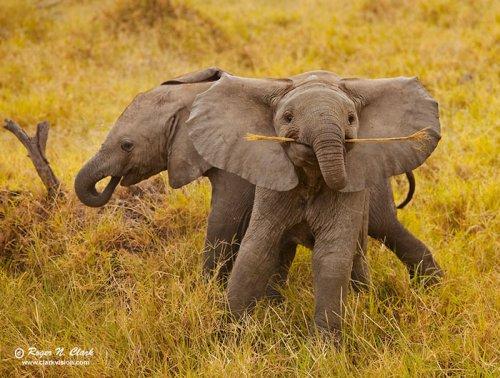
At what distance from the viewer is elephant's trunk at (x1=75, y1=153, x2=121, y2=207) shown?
4082 mm

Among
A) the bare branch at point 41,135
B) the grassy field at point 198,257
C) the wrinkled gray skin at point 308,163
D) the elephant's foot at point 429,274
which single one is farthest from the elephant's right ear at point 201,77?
the elephant's foot at point 429,274

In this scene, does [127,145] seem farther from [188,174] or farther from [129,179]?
[188,174]

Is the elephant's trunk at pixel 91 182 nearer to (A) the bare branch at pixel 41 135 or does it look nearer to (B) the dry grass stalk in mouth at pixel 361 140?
(A) the bare branch at pixel 41 135

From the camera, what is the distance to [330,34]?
9.88 m

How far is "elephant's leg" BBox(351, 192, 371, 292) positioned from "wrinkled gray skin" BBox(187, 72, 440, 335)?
0.22m

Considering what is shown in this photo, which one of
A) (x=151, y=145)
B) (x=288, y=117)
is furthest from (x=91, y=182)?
(x=288, y=117)

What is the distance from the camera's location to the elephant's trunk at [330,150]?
9.20ft

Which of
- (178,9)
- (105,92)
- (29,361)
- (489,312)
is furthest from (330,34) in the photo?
(29,361)

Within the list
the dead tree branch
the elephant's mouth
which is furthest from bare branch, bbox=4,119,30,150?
the elephant's mouth

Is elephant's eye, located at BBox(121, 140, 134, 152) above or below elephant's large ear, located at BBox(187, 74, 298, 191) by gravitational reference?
below

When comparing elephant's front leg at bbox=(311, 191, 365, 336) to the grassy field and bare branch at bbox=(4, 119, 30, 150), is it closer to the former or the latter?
the grassy field

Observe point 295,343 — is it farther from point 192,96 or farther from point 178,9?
point 178,9

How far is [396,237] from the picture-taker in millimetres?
4051

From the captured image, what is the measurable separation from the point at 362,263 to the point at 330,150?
→ 43.9 inches
